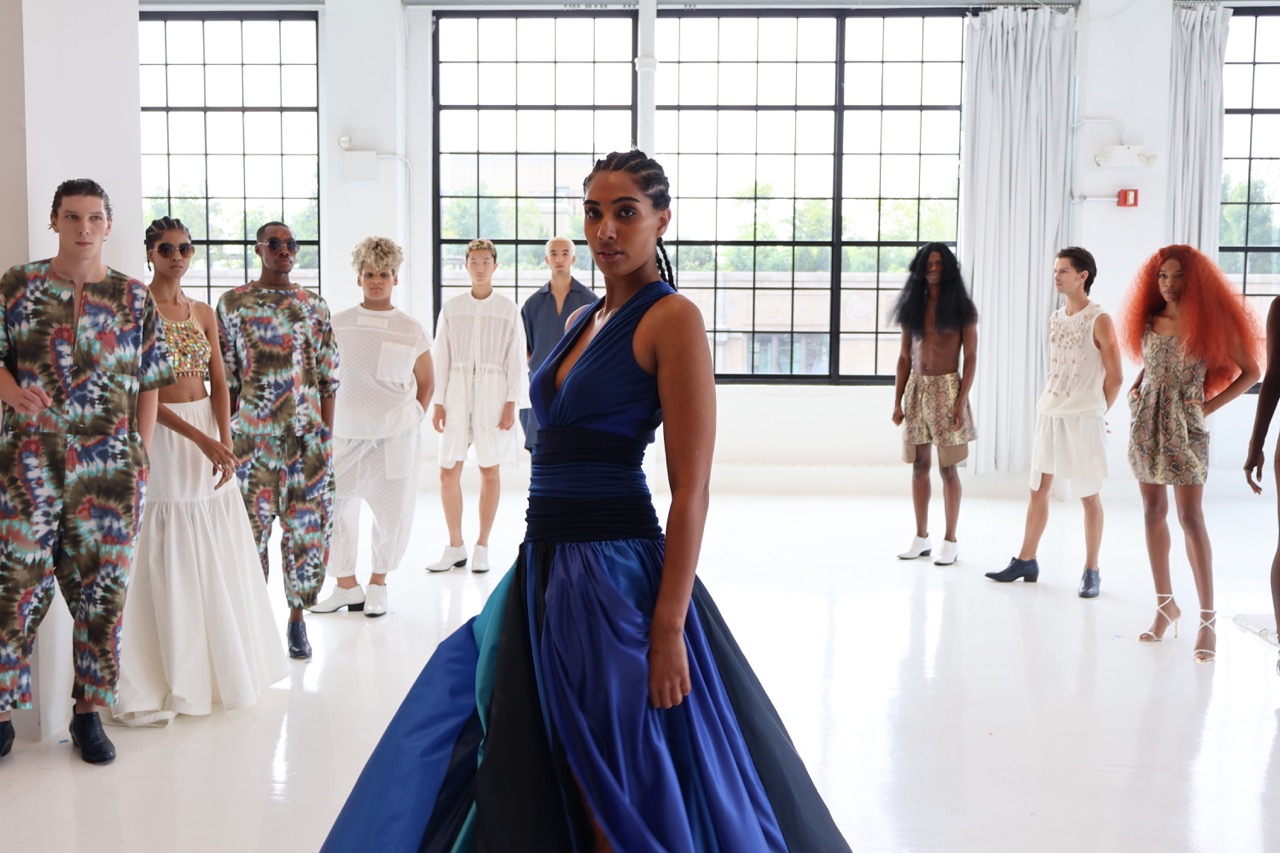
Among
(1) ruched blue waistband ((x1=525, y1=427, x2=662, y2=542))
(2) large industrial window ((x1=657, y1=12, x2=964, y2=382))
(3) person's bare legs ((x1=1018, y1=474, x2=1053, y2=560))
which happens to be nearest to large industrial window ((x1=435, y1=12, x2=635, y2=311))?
(2) large industrial window ((x1=657, y1=12, x2=964, y2=382))

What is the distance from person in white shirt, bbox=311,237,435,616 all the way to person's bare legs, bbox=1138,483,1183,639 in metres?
3.09

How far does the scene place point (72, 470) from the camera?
3312 millimetres

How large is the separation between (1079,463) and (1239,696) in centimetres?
179

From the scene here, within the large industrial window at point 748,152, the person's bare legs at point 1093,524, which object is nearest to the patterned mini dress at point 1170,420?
the person's bare legs at point 1093,524

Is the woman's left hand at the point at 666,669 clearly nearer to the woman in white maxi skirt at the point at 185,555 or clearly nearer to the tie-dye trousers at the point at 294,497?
the woman in white maxi skirt at the point at 185,555

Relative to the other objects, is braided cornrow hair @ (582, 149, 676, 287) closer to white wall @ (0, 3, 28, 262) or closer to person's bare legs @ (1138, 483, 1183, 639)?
white wall @ (0, 3, 28, 262)

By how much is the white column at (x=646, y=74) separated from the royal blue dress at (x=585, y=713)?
24.7ft

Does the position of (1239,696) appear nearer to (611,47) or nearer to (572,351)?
(572,351)

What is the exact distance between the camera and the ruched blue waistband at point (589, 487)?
6.38 feet

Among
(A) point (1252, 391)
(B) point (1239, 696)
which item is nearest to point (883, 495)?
(A) point (1252, 391)

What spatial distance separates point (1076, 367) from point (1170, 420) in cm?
109

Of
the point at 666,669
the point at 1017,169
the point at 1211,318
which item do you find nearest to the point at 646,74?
the point at 1017,169

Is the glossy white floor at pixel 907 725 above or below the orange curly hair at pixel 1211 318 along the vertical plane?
below

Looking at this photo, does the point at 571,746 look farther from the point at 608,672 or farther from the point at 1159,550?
the point at 1159,550
